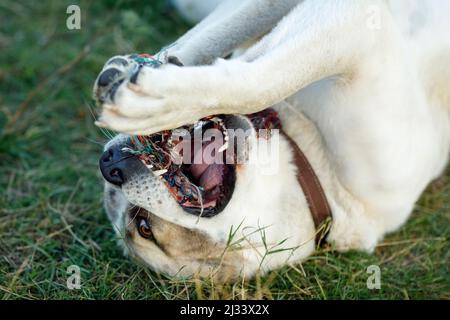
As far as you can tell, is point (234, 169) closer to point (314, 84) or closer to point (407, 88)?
point (314, 84)

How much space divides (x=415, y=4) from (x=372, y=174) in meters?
0.77

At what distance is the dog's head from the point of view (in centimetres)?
258

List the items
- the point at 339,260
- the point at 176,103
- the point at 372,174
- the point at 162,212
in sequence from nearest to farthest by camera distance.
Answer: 1. the point at 176,103
2. the point at 162,212
3. the point at 372,174
4. the point at 339,260

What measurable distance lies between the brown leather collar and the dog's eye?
2.22 ft

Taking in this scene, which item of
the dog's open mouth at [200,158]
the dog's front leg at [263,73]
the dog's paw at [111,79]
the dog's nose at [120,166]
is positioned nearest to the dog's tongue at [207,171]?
the dog's open mouth at [200,158]

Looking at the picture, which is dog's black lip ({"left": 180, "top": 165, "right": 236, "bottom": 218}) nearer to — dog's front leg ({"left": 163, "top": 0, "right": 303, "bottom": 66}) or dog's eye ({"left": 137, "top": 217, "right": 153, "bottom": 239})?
dog's eye ({"left": 137, "top": 217, "right": 153, "bottom": 239})

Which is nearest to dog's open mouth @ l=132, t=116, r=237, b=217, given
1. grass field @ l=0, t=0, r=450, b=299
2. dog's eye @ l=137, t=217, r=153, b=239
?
dog's eye @ l=137, t=217, r=153, b=239

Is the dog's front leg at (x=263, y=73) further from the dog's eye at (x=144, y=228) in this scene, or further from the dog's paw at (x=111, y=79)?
the dog's eye at (x=144, y=228)

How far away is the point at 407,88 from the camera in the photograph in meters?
2.75

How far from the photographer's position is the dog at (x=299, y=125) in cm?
238

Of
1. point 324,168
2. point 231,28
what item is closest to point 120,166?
point 231,28

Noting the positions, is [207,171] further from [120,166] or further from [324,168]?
[324,168]

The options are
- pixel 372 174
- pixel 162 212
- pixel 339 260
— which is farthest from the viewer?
pixel 339 260
